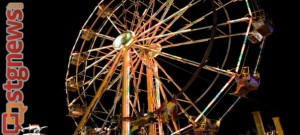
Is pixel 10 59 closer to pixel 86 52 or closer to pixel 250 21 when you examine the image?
pixel 86 52

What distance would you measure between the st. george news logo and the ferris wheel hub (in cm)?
519

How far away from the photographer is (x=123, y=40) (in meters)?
16.2

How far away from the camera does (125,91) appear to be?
14414 millimetres

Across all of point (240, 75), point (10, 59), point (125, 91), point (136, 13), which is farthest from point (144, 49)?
point (10, 59)

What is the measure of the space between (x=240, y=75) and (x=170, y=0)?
172 inches

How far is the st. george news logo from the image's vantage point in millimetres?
18766

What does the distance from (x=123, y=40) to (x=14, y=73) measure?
631 cm

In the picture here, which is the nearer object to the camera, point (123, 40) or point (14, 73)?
point (123, 40)

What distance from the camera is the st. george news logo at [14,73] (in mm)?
18766

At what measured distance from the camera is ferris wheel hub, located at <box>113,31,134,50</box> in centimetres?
1602

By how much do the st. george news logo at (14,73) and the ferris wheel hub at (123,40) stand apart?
519 cm

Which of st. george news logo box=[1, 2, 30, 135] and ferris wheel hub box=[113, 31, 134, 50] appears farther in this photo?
st. george news logo box=[1, 2, 30, 135]

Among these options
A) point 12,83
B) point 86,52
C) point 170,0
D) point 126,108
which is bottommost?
point 126,108

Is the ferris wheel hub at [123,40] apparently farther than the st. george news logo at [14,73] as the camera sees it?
No
